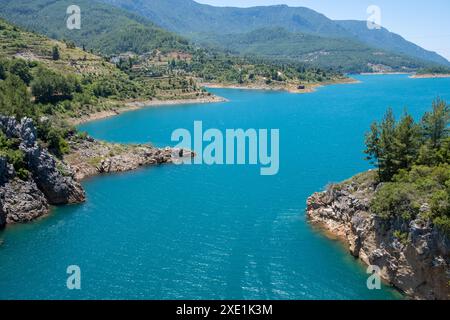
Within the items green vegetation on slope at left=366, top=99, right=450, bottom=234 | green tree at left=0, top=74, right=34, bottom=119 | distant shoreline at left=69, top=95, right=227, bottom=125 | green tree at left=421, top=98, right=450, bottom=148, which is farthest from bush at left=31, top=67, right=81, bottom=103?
green tree at left=421, top=98, right=450, bottom=148

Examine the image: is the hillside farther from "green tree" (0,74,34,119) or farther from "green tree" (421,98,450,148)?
"green tree" (421,98,450,148)

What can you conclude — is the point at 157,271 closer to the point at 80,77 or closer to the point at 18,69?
the point at 18,69

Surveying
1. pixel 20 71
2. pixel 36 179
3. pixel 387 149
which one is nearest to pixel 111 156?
pixel 36 179

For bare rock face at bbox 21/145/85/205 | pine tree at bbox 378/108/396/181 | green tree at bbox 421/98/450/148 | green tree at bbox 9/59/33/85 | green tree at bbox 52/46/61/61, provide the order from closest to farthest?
pine tree at bbox 378/108/396/181
green tree at bbox 421/98/450/148
bare rock face at bbox 21/145/85/205
green tree at bbox 9/59/33/85
green tree at bbox 52/46/61/61

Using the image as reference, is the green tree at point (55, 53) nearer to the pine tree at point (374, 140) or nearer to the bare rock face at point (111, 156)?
the bare rock face at point (111, 156)

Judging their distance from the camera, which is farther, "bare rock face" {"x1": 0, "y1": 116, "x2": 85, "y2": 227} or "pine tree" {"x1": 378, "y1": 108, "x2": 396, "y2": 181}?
"bare rock face" {"x1": 0, "y1": 116, "x2": 85, "y2": 227}

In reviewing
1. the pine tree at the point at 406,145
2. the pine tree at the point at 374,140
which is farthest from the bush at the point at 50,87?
the pine tree at the point at 406,145
